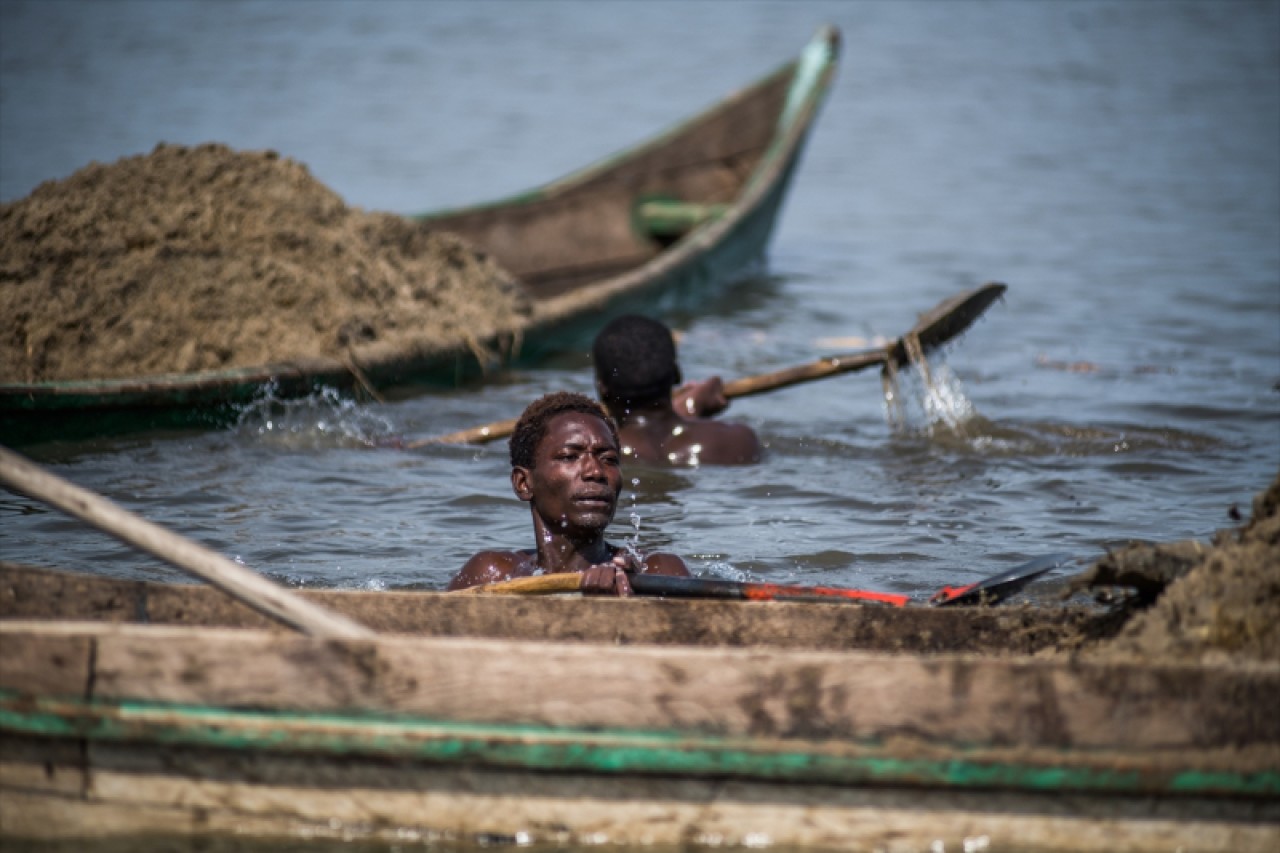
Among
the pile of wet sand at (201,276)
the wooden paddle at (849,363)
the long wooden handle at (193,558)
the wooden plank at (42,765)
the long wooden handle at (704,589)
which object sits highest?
the pile of wet sand at (201,276)

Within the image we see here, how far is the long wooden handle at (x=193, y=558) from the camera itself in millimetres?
2840

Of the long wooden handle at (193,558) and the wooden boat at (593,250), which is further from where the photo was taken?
the wooden boat at (593,250)

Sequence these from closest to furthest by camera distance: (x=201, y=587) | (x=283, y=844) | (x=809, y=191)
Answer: (x=283, y=844) → (x=201, y=587) → (x=809, y=191)

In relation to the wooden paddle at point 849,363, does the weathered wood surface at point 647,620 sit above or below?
below

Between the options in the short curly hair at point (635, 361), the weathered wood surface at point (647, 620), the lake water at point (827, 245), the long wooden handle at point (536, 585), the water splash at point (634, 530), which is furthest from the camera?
the short curly hair at point (635, 361)

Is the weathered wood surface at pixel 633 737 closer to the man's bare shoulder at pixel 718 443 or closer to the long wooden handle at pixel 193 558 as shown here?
the long wooden handle at pixel 193 558

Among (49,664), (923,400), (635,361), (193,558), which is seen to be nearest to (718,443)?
(635,361)

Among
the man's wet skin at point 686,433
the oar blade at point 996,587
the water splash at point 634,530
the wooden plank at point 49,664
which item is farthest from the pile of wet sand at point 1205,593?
the man's wet skin at point 686,433

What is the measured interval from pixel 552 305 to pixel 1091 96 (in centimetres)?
1620

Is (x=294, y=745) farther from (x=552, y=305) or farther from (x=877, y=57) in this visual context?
(x=877, y=57)

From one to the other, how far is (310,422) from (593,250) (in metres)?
4.66

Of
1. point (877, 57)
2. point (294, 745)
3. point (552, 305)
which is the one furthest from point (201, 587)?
point (877, 57)

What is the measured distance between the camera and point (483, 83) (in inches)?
947

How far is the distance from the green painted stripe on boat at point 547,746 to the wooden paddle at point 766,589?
74cm
